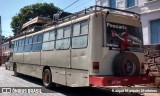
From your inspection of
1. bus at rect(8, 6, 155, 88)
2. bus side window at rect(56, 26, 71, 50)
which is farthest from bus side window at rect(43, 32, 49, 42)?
bus side window at rect(56, 26, 71, 50)

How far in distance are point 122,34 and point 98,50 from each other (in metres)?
1.29

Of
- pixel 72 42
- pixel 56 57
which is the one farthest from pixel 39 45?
pixel 72 42

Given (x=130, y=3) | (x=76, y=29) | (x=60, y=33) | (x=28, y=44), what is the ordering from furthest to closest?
(x=130, y=3) < (x=28, y=44) < (x=60, y=33) < (x=76, y=29)

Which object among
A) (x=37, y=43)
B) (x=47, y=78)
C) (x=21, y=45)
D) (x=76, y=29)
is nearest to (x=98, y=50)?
(x=76, y=29)

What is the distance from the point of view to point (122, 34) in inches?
383

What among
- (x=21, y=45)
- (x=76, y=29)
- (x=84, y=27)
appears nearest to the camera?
(x=84, y=27)

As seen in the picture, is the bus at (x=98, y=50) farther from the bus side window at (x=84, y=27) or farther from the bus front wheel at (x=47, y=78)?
the bus front wheel at (x=47, y=78)

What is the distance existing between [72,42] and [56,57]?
5.26ft

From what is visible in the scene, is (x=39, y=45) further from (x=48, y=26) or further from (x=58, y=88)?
(x=58, y=88)

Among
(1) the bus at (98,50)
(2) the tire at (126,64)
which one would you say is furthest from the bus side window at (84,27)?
(2) the tire at (126,64)

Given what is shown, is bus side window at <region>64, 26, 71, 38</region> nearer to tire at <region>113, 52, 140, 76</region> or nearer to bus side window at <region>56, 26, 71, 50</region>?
bus side window at <region>56, 26, 71, 50</region>

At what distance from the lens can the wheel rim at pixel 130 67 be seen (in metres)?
9.37

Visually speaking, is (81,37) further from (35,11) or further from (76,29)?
(35,11)

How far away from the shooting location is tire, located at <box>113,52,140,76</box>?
909 centimetres
